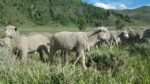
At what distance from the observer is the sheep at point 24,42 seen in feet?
49.0

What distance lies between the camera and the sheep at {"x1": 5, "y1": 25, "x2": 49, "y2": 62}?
1492 cm

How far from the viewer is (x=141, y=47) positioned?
1673 cm

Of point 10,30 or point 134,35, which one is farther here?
point 134,35

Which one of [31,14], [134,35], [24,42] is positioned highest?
[24,42]

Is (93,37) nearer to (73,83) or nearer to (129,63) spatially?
(129,63)

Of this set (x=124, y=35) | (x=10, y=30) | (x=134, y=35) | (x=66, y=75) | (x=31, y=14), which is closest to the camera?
(x=66, y=75)

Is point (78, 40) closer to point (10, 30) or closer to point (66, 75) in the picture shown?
point (10, 30)

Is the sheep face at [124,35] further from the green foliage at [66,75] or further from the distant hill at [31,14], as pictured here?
the distant hill at [31,14]

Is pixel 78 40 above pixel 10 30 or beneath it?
beneath

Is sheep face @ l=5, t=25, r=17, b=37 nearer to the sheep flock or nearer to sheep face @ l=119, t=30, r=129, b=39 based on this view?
the sheep flock

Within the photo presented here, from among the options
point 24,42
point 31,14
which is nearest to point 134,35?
point 24,42

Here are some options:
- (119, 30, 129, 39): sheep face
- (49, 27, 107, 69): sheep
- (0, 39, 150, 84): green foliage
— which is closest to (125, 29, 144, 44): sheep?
(119, 30, 129, 39): sheep face

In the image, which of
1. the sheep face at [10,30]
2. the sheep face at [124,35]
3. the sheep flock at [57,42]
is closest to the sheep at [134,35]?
the sheep face at [124,35]

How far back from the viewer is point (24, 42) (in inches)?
608
